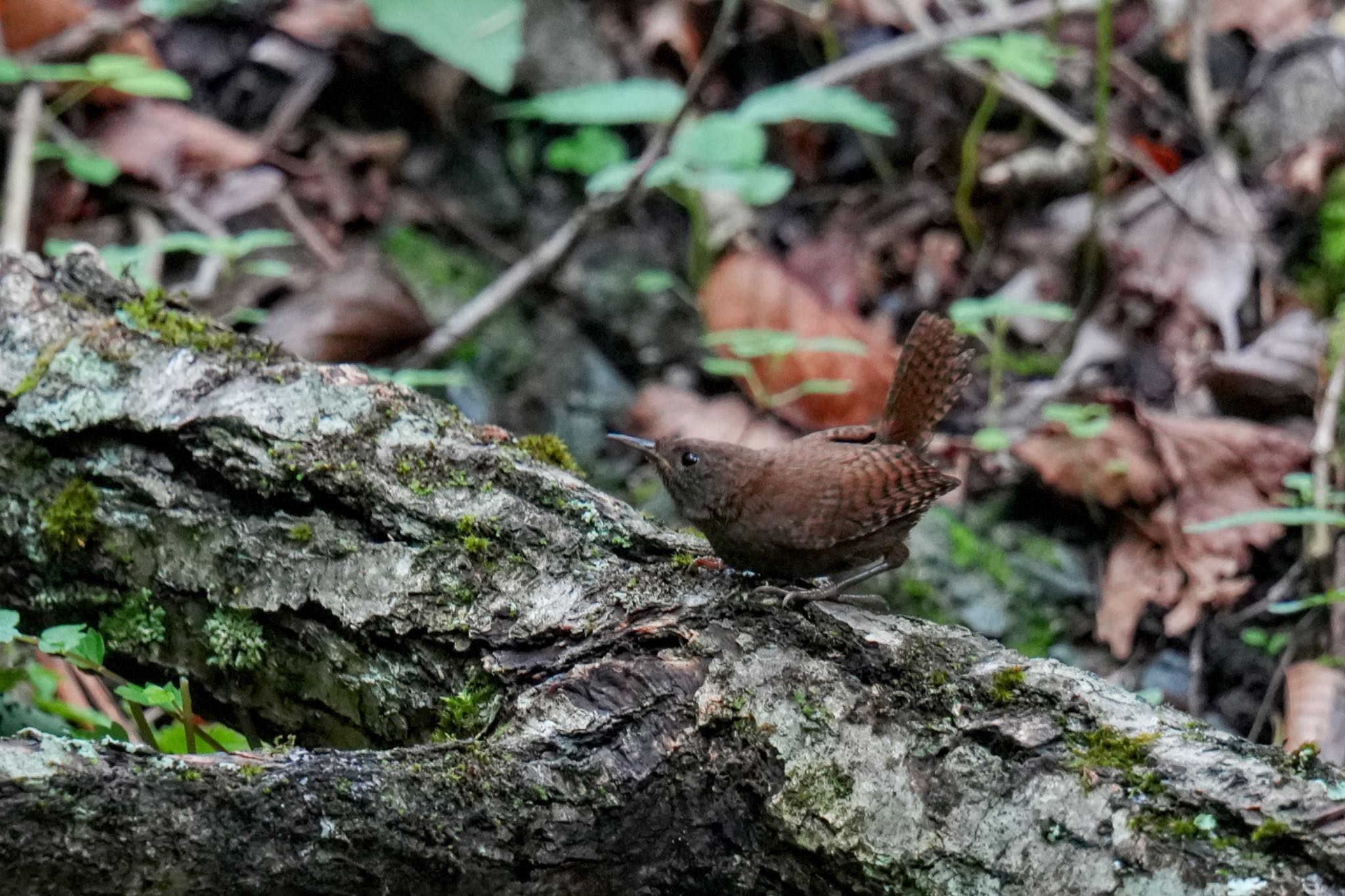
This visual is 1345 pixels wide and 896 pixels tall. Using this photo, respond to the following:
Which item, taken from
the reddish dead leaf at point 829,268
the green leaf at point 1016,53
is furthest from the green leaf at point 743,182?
the green leaf at point 1016,53

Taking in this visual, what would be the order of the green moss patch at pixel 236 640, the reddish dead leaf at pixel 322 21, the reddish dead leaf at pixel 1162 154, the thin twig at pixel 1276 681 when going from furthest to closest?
the reddish dead leaf at pixel 1162 154 < the reddish dead leaf at pixel 322 21 < the thin twig at pixel 1276 681 < the green moss patch at pixel 236 640

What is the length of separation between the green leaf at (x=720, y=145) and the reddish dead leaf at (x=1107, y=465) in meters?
1.51

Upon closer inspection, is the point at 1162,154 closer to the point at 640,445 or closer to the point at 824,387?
the point at 824,387

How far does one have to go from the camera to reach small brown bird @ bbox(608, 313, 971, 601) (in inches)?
111

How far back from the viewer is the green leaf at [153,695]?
2436 millimetres

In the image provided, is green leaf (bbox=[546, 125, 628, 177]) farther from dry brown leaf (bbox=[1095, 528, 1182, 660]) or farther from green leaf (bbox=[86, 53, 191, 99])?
dry brown leaf (bbox=[1095, 528, 1182, 660])

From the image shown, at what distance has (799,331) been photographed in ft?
17.6

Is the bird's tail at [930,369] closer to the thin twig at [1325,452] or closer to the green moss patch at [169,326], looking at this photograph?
the thin twig at [1325,452]

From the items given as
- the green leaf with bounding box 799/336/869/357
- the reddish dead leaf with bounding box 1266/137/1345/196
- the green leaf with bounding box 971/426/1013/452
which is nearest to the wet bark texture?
the green leaf with bounding box 799/336/869/357

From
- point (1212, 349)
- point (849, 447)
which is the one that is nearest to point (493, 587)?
point (849, 447)

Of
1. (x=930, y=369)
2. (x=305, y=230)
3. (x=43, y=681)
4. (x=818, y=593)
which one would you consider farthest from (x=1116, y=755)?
(x=305, y=230)

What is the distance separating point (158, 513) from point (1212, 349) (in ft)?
14.1

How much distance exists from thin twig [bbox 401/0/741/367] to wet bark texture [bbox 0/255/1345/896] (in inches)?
89.4

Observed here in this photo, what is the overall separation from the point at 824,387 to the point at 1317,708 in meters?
1.86
